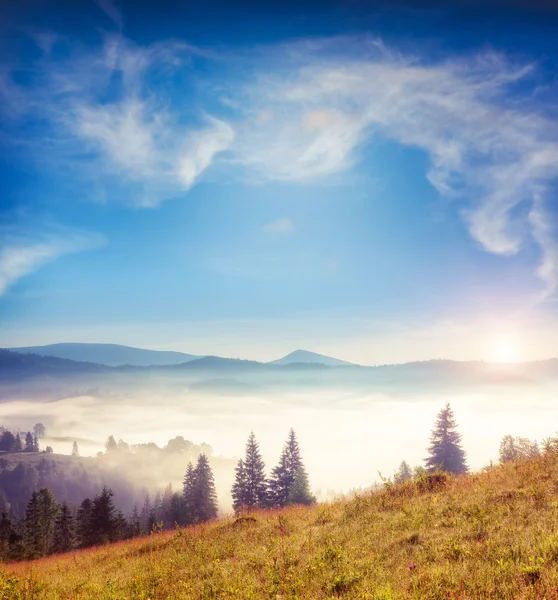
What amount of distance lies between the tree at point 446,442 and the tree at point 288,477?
52.7 feet

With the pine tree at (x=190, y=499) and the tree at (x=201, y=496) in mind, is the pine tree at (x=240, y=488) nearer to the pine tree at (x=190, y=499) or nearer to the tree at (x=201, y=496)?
the tree at (x=201, y=496)

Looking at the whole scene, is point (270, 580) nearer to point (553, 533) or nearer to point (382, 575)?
point (382, 575)

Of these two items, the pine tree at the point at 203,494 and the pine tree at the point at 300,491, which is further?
the pine tree at the point at 203,494

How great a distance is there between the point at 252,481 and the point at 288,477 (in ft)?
17.3

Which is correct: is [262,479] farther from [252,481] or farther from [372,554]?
[372,554]

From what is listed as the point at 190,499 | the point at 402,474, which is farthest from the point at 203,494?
the point at 402,474

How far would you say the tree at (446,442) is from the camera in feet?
144

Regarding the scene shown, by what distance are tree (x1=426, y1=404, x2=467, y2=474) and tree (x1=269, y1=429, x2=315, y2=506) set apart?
16.1m

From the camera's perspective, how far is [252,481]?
1955 inches

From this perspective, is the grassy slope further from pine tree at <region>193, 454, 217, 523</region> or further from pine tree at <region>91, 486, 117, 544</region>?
pine tree at <region>193, 454, 217, 523</region>

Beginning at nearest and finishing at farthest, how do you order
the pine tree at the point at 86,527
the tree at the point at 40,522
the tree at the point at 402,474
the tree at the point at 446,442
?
the tree at the point at 402,474, the pine tree at the point at 86,527, the tree at the point at 446,442, the tree at the point at 40,522

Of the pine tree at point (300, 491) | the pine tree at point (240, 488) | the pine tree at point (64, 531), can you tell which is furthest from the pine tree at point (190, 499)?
the pine tree at point (64, 531)

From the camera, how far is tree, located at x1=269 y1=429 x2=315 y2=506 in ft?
145

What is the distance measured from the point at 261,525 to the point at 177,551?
2.90 m
